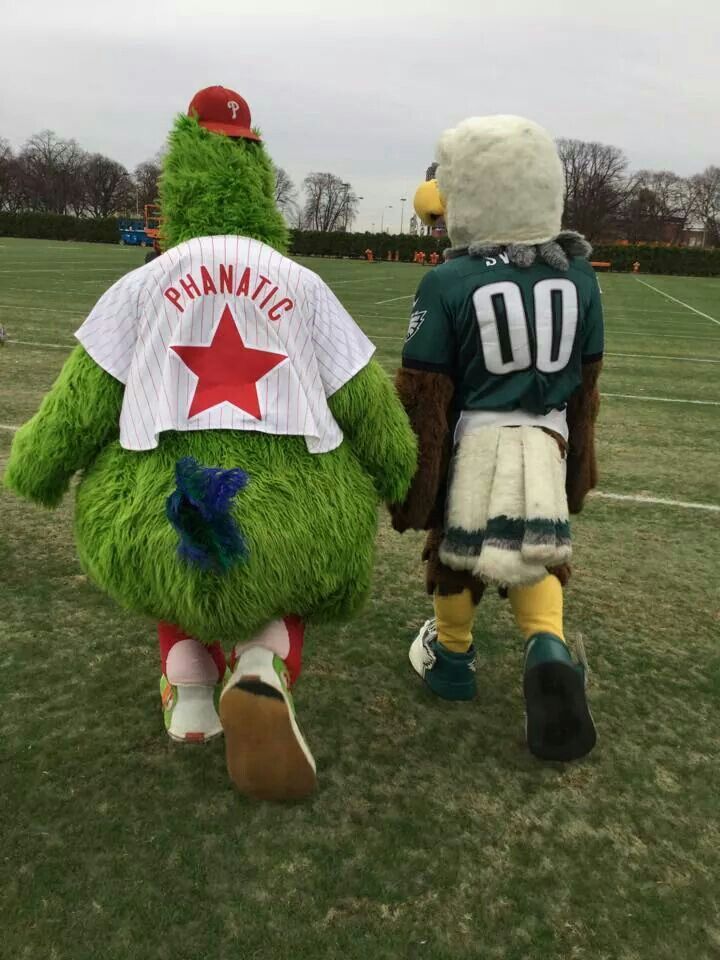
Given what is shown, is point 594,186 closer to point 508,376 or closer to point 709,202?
point 709,202

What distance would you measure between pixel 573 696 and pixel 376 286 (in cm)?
1929

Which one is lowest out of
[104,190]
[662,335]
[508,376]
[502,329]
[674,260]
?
[662,335]

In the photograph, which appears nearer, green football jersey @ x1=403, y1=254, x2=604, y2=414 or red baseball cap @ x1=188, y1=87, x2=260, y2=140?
red baseball cap @ x1=188, y1=87, x2=260, y2=140

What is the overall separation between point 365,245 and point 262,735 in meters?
49.7

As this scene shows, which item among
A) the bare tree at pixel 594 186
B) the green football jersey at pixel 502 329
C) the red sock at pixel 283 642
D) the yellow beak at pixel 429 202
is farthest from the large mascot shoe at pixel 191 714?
the bare tree at pixel 594 186

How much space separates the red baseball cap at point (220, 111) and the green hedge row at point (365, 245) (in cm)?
4311

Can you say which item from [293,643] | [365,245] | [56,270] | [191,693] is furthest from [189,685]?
[365,245]

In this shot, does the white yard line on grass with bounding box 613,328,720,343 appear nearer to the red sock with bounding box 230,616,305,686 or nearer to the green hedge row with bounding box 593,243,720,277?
the red sock with bounding box 230,616,305,686

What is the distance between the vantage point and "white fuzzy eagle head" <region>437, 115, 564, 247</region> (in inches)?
84.2

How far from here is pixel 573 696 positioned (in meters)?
2.11

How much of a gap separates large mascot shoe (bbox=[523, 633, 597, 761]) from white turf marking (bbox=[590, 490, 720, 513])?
2661 mm

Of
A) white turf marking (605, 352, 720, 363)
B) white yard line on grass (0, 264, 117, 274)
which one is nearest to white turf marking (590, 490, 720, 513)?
white turf marking (605, 352, 720, 363)

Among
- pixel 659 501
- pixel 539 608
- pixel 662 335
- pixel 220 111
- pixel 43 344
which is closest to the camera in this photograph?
pixel 220 111

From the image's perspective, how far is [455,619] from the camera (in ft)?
8.23
